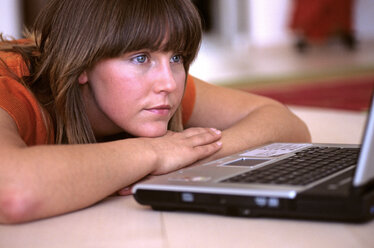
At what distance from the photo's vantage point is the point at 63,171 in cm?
75

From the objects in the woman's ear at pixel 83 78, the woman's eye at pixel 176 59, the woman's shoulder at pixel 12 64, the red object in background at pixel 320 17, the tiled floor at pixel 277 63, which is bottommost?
the tiled floor at pixel 277 63

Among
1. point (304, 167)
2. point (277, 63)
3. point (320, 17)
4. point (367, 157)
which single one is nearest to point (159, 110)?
point (304, 167)

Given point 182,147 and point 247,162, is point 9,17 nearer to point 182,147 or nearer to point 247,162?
point 182,147

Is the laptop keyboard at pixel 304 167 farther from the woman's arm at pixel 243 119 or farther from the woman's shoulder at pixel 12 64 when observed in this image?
the woman's shoulder at pixel 12 64

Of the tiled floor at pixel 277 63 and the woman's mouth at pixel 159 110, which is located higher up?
the woman's mouth at pixel 159 110

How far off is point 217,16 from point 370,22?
226 cm

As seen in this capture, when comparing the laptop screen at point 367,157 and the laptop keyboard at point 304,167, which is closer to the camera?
the laptop screen at point 367,157

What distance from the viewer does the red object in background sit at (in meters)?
5.74

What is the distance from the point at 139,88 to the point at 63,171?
280mm

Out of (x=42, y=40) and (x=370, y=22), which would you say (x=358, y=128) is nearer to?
(x=42, y=40)

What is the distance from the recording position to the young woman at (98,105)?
0.76m

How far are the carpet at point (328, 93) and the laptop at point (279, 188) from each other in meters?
1.54

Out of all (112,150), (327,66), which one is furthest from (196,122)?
(327,66)

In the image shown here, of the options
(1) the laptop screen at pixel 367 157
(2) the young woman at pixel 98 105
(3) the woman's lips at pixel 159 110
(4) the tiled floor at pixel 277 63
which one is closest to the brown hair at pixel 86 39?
(2) the young woman at pixel 98 105
